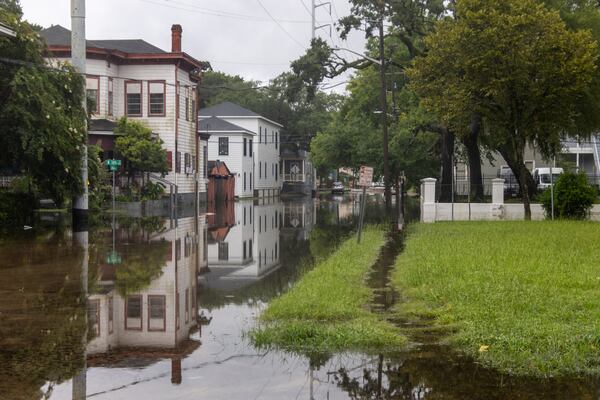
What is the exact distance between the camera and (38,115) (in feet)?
92.6

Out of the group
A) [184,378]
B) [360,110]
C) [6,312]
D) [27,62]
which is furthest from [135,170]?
[184,378]

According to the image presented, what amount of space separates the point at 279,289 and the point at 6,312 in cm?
520

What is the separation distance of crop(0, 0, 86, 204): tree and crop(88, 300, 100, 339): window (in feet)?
50.6

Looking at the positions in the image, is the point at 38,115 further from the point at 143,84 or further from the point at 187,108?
the point at 187,108

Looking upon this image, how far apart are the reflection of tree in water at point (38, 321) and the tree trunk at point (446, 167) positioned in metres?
23.8

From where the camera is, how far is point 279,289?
51.6 ft

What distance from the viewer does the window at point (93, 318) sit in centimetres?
1086

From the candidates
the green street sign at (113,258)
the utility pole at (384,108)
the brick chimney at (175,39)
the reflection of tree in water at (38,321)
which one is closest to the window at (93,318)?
the reflection of tree in water at (38,321)

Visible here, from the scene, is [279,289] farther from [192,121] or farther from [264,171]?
[264,171]

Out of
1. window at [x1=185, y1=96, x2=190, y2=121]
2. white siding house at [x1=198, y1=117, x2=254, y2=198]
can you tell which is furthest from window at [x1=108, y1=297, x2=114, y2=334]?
white siding house at [x1=198, y1=117, x2=254, y2=198]

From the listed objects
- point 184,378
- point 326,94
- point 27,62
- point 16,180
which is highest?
point 326,94

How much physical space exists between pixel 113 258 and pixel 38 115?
9.71 metres

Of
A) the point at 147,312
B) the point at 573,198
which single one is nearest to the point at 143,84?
the point at 573,198

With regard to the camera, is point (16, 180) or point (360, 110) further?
point (360, 110)
